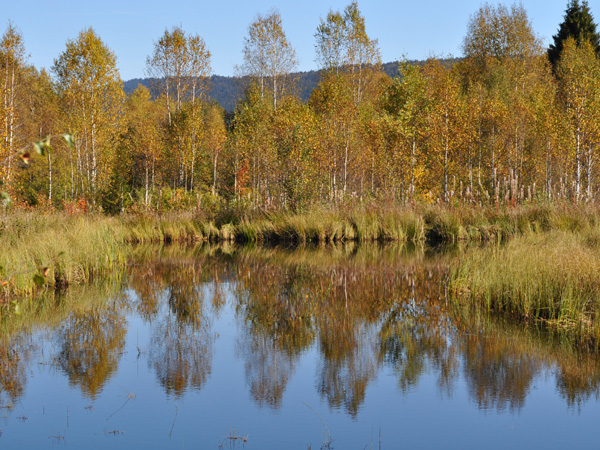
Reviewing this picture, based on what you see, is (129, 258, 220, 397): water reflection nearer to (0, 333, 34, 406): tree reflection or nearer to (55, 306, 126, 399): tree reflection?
(55, 306, 126, 399): tree reflection

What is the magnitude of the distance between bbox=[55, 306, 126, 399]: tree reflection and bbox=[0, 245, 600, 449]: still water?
0.07 feet

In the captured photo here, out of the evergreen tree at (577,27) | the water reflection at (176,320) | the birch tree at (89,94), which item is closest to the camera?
the water reflection at (176,320)

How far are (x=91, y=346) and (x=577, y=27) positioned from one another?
152 feet

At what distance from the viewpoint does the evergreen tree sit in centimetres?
4447

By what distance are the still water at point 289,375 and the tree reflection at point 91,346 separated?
0.02 meters

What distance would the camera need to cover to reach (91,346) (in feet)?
23.7

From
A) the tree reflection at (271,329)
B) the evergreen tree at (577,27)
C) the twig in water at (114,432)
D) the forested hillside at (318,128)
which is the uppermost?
the evergreen tree at (577,27)

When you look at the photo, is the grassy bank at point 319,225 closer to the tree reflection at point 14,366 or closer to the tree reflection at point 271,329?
the tree reflection at point 271,329

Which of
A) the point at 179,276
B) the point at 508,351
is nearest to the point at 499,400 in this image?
the point at 508,351

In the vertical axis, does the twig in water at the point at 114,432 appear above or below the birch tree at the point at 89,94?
below

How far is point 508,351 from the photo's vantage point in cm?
663

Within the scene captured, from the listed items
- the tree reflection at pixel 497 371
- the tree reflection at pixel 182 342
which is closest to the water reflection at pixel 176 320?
the tree reflection at pixel 182 342

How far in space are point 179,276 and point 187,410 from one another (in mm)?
7835

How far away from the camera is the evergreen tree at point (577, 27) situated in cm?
4447
